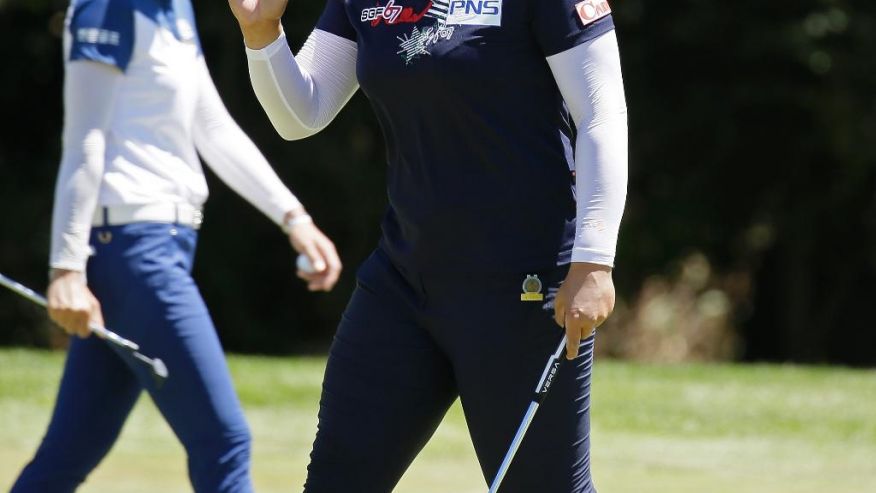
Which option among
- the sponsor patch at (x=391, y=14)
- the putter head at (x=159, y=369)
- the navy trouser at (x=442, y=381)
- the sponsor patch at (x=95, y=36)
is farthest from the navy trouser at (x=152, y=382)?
the sponsor patch at (x=391, y=14)

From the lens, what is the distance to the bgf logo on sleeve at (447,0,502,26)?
315 cm

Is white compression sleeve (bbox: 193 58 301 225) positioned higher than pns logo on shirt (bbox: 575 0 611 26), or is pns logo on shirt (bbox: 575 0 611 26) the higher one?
pns logo on shirt (bbox: 575 0 611 26)

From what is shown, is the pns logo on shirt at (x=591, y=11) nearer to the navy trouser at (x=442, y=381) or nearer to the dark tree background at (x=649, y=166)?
the navy trouser at (x=442, y=381)

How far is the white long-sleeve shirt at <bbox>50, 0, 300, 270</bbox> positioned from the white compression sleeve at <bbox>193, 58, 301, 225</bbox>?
0.15 ft

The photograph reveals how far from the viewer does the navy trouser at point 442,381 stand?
324cm

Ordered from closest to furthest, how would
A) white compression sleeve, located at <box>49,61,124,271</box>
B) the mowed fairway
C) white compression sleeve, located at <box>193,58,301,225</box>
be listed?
white compression sleeve, located at <box>49,61,124,271</box> < white compression sleeve, located at <box>193,58,301,225</box> < the mowed fairway

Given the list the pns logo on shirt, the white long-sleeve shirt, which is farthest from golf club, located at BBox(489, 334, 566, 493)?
the white long-sleeve shirt

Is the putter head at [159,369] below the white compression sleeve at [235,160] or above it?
below

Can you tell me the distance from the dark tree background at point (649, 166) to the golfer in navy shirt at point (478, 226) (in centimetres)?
1120

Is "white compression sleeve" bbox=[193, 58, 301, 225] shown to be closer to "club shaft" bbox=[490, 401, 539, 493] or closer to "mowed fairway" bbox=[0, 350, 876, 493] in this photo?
"club shaft" bbox=[490, 401, 539, 493]

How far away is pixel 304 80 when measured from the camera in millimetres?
3445

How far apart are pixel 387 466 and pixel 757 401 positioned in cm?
650

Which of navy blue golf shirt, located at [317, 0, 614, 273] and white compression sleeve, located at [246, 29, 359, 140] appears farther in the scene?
white compression sleeve, located at [246, 29, 359, 140]

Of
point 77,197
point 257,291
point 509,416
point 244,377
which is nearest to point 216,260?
point 257,291
